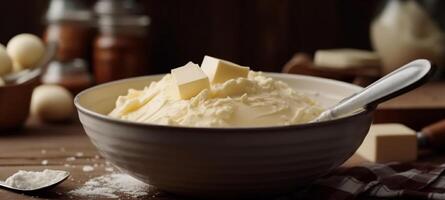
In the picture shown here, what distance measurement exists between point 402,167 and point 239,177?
329 mm

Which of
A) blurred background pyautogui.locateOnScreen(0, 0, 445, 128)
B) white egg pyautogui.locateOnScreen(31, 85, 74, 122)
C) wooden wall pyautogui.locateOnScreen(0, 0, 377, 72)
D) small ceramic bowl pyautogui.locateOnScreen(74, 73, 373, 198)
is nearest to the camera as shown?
small ceramic bowl pyautogui.locateOnScreen(74, 73, 373, 198)

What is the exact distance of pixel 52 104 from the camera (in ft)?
4.50

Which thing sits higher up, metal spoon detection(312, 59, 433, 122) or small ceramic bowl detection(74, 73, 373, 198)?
metal spoon detection(312, 59, 433, 122)

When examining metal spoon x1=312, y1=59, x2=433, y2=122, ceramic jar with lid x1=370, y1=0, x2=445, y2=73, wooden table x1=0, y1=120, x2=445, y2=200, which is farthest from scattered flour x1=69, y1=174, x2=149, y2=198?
ceramic jar with lid x1=370, y1=0, x2=445, y2=73

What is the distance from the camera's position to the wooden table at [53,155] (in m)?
0.92

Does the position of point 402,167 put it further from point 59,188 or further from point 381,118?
point 59,188

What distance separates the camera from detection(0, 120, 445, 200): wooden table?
0.92 metres

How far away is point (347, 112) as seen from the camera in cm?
87

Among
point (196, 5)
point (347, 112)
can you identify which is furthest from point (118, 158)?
point (196, 5)

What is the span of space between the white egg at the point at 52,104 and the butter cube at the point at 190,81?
0.57 metres

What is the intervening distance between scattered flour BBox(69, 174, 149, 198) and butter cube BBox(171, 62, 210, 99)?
0.15m

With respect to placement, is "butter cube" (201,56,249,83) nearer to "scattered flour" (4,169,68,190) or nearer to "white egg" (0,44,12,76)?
"scattered flour" (4,169,68,190)

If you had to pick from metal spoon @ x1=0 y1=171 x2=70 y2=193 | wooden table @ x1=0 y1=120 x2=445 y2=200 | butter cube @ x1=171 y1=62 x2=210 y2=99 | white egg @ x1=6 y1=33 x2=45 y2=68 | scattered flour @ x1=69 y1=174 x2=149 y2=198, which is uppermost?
butter cube @ x1=171 y1=62 x2=210 y2=99

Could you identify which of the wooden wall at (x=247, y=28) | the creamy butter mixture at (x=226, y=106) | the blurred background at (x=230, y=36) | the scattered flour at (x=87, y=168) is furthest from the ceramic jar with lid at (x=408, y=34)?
the scattered flour at (x=87, y=168)
